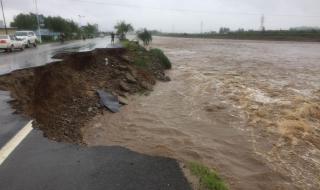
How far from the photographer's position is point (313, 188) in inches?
239

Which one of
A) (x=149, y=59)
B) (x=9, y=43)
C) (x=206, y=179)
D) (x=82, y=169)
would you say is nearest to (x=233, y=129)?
(x=206, y=179)

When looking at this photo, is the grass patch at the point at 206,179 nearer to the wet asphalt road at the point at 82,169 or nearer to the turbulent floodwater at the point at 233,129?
the wet asphalt road at the point at 82,169

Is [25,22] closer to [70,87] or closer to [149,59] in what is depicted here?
[149,59]

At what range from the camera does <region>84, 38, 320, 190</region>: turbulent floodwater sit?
6.85 metres

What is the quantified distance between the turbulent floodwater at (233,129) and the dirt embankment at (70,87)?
71 cm

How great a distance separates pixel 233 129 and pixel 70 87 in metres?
6.46

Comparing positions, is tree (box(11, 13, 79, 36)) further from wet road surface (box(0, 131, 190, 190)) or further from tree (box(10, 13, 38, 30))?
wet road surface (box(0, 131, 190, 190))

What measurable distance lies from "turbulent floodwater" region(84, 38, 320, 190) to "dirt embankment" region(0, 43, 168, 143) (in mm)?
712

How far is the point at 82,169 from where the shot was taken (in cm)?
468

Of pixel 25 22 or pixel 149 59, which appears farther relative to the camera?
pixel 25 22

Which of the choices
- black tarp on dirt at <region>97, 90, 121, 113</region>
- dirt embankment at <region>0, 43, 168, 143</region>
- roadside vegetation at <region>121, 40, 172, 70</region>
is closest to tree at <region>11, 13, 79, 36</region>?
roadside vegetation at <region>121, 40, 172, 70</region>

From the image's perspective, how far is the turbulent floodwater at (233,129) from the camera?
270 inches

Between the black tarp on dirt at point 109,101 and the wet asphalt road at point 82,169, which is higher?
the wet asphalt road at point 82,169

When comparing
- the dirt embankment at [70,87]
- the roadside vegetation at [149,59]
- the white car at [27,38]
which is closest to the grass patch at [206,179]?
the dirt embankment at [70,87]
